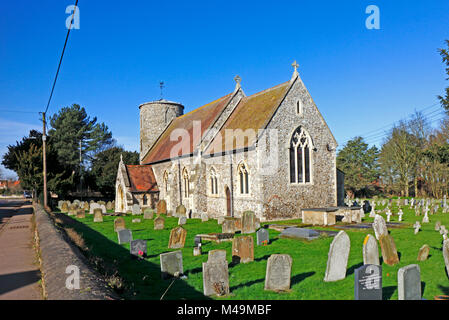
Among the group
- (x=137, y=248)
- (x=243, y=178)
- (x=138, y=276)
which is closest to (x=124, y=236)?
(x=137, y=248)

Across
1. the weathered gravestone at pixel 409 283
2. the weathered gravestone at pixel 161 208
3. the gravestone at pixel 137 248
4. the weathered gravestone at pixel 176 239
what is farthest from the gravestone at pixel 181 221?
the weathered gravestone at pixel 409 283

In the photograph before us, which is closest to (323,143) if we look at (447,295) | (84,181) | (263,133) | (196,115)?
(263,133)

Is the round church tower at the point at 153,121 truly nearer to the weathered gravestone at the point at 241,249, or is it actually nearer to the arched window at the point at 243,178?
the arched window at the point at 243,178

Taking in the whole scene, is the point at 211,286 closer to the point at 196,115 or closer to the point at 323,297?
the point at 323,297

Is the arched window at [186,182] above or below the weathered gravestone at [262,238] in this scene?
above

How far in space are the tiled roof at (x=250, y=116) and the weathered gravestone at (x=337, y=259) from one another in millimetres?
11016

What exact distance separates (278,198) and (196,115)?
13.4 metres

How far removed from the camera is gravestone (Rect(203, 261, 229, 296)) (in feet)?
23.8

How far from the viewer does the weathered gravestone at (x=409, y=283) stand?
6.07 m

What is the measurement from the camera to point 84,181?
43.5 metres

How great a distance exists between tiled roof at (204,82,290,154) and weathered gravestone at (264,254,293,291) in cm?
1157

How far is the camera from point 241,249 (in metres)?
9.81

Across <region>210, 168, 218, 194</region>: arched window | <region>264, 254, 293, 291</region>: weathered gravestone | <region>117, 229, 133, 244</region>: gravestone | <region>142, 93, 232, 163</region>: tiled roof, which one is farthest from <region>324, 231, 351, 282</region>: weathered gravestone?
<region>142, 93, 232, 163</region>: tiled roof

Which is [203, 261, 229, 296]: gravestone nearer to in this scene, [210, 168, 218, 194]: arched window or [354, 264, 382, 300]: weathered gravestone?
[354, 264, 382, 300]: weathered gravestone
